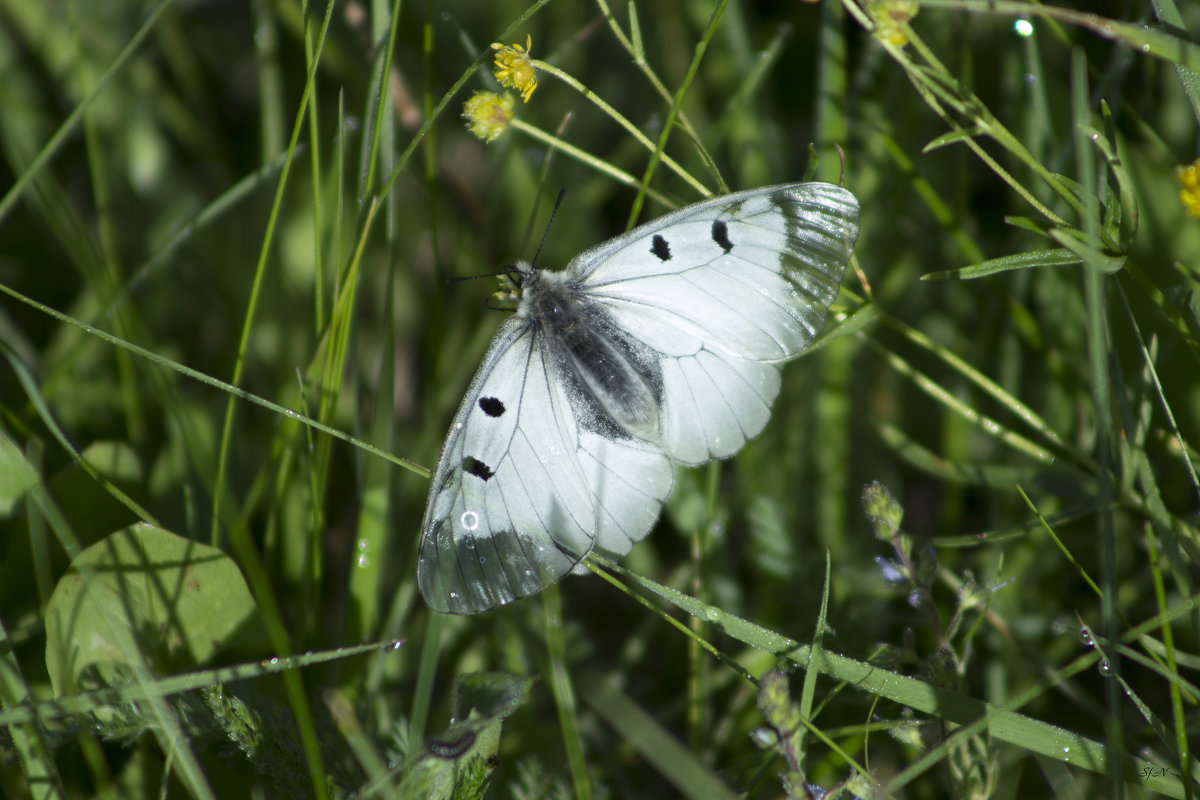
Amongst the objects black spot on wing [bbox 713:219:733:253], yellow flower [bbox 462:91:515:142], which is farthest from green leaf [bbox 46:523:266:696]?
black spot on wing [bbox 713:219:733:253]

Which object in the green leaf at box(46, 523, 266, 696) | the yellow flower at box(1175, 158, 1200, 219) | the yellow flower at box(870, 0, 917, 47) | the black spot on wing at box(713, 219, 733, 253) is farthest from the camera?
the black spot on wing at box(713, 219, 733, 253)

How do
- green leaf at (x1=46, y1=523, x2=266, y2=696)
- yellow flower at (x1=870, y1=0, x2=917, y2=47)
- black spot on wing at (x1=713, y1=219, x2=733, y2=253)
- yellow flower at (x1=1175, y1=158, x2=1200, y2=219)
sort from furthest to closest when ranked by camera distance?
black spot on wing at (x1=713, y1=219, x2=733, y2=253)
green leaf at (x1=46, y1=523, x2=266, y2=696)
yellow flower at (x1=1175, y1=158, x2=1200, y2=219)
yellow flower at (x1=870, y1=0, x2=917, y2=47)

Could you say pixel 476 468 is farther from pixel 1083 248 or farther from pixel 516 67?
pixel 1083 248

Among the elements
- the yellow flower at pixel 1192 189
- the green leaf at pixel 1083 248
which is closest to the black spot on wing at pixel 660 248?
the green leaf at pixel 1083 248

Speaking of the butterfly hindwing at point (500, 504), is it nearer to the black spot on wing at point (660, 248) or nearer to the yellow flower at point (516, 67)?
the black spot on wing at point (660, 248)

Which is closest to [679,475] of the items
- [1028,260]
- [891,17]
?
[1028,260]

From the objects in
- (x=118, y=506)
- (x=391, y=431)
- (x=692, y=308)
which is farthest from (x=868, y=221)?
(x=118, y=506)

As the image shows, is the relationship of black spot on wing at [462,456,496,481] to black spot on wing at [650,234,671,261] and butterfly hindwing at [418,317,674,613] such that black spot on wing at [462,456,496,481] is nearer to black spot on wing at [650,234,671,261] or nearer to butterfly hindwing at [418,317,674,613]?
butterfly hindwing at [418,317,674,613]
